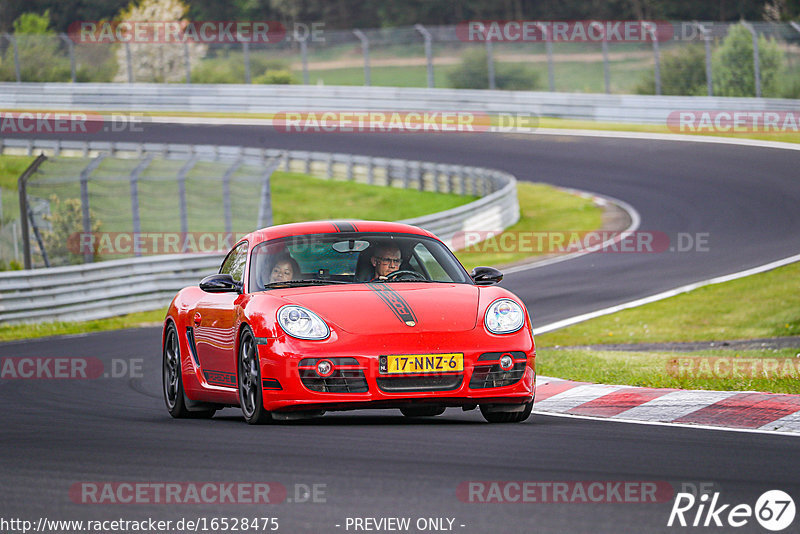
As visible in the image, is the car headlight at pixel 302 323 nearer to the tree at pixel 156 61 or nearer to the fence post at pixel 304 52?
the fence post at pixel 304 52

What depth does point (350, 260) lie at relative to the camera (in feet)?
28.9

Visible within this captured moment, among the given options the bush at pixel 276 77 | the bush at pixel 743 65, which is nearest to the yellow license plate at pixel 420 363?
the bush at pixel 743 65

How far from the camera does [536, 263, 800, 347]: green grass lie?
16.3 meters

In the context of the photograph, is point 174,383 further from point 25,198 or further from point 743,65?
point 743,65

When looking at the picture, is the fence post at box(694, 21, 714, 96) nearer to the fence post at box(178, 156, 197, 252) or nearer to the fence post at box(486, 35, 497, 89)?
the fence post at box(486, 35, 497, 89)

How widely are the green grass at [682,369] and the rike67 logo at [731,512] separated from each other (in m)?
3.96

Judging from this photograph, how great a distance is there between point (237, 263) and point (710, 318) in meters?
9.81

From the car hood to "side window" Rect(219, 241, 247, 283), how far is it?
1.01 metres

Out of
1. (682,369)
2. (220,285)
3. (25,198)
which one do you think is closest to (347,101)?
(25,198)

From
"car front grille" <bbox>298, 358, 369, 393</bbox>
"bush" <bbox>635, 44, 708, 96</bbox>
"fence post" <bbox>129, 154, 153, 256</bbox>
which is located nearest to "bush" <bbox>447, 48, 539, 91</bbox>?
"bush" <bbox>635, 44, 708, 96</bbox>

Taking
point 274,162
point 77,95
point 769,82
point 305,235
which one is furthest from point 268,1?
point 305,235

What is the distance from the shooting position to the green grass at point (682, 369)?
9.55 metres

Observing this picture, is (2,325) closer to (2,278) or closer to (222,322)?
(2,278)

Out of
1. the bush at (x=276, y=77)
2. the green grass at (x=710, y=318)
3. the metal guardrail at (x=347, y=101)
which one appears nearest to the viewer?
the green grass at (x=710, y=318)
